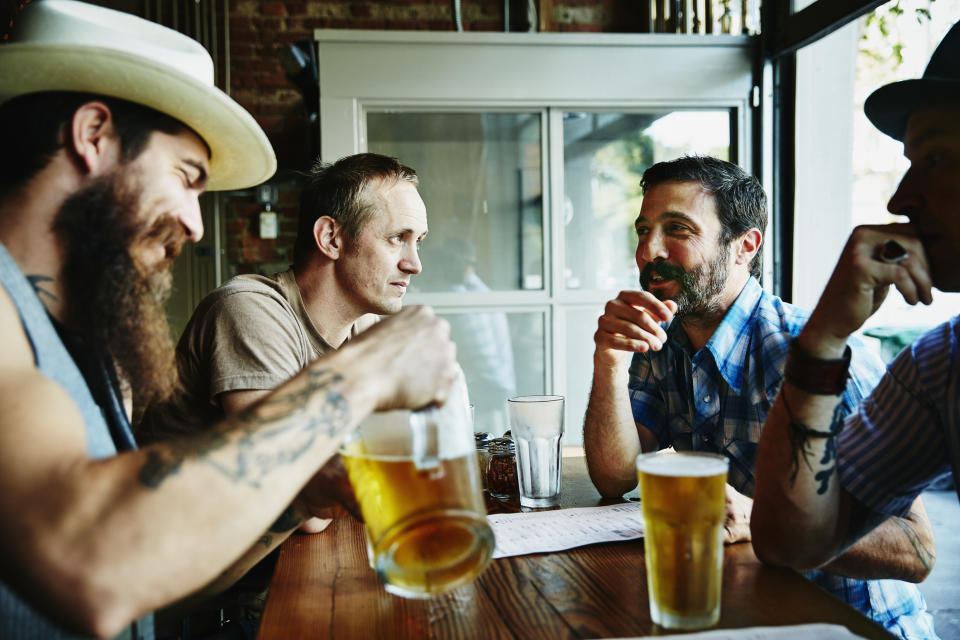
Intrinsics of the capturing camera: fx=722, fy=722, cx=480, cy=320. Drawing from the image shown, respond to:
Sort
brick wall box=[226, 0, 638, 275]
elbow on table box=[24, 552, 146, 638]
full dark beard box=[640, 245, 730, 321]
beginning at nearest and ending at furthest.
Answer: elbow on table box=[24, 552, 146, 638] < full dark beard box=[640, 245, 730, 321] < brick wall box=[226, 0, 638, 275]

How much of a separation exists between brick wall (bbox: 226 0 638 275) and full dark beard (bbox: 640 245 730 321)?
2849mm

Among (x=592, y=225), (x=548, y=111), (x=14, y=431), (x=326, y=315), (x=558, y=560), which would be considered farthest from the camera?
(x=592, y=225)

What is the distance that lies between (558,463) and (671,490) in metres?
0.56

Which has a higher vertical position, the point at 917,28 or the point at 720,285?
the point at 917,28

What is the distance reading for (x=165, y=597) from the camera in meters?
0.63

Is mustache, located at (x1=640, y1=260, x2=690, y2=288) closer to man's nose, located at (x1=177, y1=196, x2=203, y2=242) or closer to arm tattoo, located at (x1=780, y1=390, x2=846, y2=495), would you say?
arm tattoo, located at (x1=780, y1=390, x2=846, y2=495)

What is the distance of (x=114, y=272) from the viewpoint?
943 millimetres

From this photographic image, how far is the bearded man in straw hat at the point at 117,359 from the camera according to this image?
0.60 meters

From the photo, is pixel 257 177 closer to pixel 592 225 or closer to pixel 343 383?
pixel 343 383

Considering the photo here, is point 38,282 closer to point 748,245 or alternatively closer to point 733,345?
point 733,345

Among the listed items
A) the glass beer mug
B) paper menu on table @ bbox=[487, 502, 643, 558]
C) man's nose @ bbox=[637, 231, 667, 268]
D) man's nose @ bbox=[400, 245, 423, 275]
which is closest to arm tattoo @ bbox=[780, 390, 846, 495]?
paper menu on table @ bbox=[487, 502, 643, 558]

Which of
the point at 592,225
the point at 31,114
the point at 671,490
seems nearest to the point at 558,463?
the point at 671,490

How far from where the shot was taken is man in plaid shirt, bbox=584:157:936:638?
120 centimetres

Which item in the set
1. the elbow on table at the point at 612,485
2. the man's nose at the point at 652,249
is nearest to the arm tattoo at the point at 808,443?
the elbow on table at the point at 612,485
